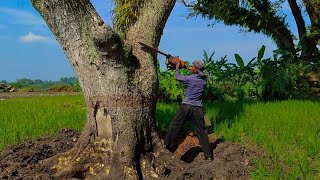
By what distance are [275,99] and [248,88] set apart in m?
0.85

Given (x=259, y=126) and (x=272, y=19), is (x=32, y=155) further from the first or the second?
(x=272, y=19)

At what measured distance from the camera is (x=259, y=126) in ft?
28.2

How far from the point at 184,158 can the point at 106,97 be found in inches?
61.0

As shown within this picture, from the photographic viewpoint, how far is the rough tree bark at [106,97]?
6.05 m

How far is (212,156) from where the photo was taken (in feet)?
22.6

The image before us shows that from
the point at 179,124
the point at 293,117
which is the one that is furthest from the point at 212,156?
the point at 293,117

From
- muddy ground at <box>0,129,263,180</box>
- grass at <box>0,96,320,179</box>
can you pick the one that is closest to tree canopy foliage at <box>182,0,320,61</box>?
grass at <box>0,96,320,179</box>

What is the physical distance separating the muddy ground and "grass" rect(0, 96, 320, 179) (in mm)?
270

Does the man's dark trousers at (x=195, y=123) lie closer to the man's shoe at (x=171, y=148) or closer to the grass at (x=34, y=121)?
the man's shoe at (x=171, y=148)

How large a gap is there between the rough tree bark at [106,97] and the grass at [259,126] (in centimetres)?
154

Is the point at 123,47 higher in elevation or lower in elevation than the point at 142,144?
higher

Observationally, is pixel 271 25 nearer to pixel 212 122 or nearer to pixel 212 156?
pixel 212 122

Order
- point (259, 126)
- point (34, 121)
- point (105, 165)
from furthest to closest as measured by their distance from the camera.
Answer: point (34, 121) < point (259, 126) < point (105, 165)

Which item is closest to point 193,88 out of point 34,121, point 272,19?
point 34,121
